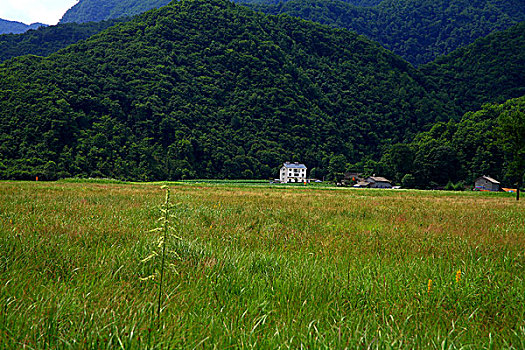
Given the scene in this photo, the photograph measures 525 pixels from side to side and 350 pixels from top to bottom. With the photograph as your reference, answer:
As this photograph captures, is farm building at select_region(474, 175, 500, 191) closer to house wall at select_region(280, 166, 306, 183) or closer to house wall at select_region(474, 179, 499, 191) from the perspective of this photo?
house wall at select_region(474, 179, 499, 191)

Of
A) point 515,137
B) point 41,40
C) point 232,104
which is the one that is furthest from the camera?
point 41,40

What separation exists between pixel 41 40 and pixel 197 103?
290ft

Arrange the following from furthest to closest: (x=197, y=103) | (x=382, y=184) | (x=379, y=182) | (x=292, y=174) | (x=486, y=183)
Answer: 1. (x=197, y=103)
2. (x=292, y=174)
3. (x=379, y=182)
4. (x=382, y=184)
5. (x=486, y=183)

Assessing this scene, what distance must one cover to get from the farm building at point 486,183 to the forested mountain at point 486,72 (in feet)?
353

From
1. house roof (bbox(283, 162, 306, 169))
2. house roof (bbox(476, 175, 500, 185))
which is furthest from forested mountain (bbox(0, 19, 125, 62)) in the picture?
house roof (bbox(476, 175, 500, 185))

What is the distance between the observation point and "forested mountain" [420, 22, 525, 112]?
551 ft

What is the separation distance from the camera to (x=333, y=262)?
12.8ft

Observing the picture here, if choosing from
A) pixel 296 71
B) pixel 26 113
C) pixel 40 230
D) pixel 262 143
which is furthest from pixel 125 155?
pixel 296 71

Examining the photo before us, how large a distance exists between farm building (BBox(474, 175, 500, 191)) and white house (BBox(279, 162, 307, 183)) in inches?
2181

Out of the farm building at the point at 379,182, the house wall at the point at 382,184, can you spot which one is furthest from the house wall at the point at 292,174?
the house wall at the point at 382,184

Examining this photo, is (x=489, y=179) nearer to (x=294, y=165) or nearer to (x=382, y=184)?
(x=382, y=184)

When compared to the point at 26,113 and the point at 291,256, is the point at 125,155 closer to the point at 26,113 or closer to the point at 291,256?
the point at 26,113

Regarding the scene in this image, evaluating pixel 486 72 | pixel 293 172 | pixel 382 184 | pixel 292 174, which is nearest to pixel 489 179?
pixel 382 184

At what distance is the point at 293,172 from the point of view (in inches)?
4788
